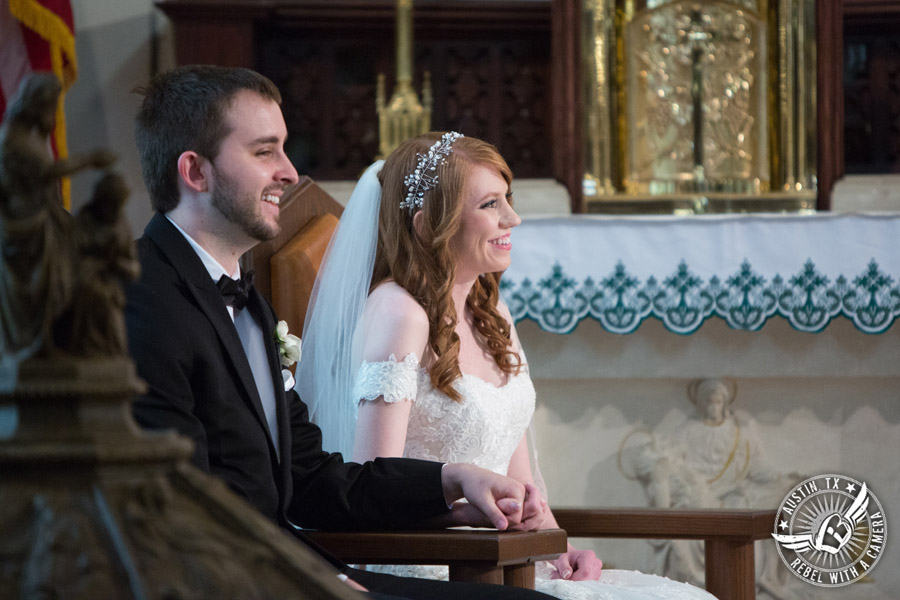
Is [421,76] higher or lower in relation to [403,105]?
higher

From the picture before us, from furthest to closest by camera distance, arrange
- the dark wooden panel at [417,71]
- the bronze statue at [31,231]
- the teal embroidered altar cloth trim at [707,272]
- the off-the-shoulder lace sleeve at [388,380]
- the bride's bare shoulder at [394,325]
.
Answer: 1. the dark wooden panel at [417,71]
2. the teal embroidered altar cloth trim at [707,272]
3. the bride's bare shoulder at [394,325]
4. the off-the-shoulder lace sleeve at [388,380]
5. the bronze statue at [31,231]

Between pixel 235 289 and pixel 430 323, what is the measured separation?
0.85m

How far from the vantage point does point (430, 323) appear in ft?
10.5

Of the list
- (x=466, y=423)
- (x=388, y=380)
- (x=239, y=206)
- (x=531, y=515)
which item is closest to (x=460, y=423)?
(x=466, y=423)

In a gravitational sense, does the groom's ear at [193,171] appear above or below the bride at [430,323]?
above

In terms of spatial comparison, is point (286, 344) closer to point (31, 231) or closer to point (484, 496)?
point (484, 496)

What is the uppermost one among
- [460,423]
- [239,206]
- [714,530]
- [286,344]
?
[239,206]

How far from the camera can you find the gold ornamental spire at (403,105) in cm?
564

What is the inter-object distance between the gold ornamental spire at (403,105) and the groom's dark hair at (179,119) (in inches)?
121

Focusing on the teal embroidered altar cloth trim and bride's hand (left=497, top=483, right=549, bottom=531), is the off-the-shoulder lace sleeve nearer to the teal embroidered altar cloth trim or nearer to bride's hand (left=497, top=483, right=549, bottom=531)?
bride's hand (left=497, top=483, right=549, bottom=531)

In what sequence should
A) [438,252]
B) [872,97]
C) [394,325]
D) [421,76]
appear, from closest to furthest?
[394,325] → [438,252] → [872,97] → [421,76]

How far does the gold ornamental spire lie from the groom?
10.0 feet

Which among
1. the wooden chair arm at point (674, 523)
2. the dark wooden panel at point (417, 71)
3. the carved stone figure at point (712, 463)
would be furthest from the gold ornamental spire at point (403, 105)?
the wooden chair arm at point (674, 523)

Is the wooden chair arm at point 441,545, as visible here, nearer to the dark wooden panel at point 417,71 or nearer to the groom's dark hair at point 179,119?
the groom's dark hair at point 179,119
